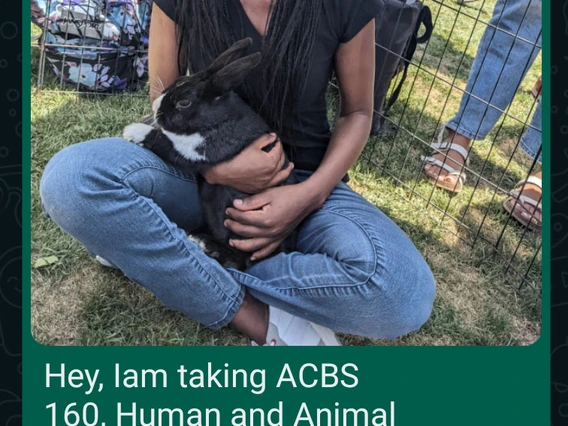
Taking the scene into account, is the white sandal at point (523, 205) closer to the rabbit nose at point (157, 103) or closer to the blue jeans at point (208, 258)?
the blue jeans at point (208, 258)

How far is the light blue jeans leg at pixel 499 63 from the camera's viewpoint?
2.33 m

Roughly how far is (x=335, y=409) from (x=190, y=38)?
1.01 m

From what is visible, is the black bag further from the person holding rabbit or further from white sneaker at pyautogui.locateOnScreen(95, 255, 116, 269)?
white sneaker at pyautogui.locateOnScreen(95, 255, 116, 269)

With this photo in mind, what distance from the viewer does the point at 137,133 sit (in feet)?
5.49

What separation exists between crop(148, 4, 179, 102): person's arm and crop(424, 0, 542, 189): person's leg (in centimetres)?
125

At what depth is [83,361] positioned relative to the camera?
136 centimetres

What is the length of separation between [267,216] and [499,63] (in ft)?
4.78

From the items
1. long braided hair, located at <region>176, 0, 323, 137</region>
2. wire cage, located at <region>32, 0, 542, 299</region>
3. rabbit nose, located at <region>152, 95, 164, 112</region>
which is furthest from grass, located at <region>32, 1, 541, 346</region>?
long braided hair, located at <region>176, 0, 323, 137</region>

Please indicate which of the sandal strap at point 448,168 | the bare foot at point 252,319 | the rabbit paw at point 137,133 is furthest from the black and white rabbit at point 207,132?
the sandal strap at point 448,168

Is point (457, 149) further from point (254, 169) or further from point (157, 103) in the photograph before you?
point (157, 103)

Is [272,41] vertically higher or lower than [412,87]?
higher

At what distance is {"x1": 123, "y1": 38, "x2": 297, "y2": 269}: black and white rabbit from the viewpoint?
5.06 feet

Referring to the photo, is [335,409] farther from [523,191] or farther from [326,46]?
[523,191]

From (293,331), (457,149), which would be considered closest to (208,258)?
(293,331)
